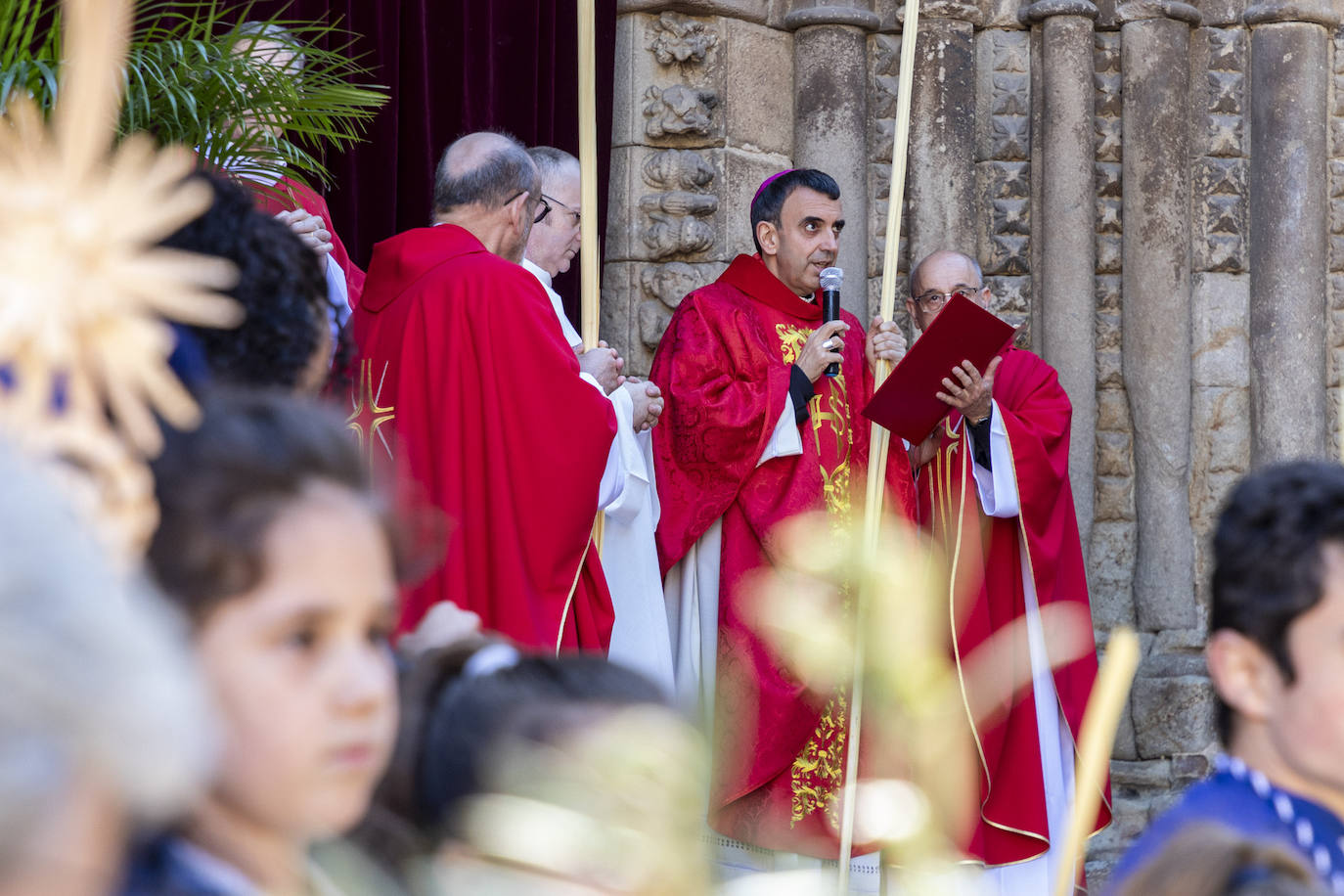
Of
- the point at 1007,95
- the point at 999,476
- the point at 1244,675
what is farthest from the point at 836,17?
the point at 1244,675

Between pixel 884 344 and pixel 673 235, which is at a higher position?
pixel 673 235

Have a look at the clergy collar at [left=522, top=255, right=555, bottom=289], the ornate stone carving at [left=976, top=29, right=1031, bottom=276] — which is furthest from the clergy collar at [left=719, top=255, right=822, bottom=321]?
the ornate stone carving at [left=976, top=29, right=1031, bottom=276]

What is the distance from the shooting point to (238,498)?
91 cm

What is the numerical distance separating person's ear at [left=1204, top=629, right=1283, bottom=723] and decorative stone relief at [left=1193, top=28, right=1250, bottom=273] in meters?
3.96

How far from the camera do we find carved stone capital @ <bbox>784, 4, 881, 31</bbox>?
495 cm

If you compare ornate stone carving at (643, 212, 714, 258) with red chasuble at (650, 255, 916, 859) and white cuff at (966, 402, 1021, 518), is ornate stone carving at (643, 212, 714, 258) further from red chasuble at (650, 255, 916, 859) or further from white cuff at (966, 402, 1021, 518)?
white cuff at (966, 402, 1021, 518)

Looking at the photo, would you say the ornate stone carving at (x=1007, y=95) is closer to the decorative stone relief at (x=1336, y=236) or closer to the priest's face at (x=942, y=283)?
the priest's face at (x=942, y=283)

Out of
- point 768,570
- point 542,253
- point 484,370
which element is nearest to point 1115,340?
point 768,570

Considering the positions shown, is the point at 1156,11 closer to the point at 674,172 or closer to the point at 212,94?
the point at 674,172

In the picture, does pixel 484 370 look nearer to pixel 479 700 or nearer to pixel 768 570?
pixel 768 570

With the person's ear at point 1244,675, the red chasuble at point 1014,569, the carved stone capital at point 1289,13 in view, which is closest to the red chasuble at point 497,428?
the red chasuble at point 1014,569

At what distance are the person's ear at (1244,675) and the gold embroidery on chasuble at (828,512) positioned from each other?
2.72 m

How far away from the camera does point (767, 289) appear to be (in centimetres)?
430

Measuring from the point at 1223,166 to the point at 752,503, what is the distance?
205 centimetres
